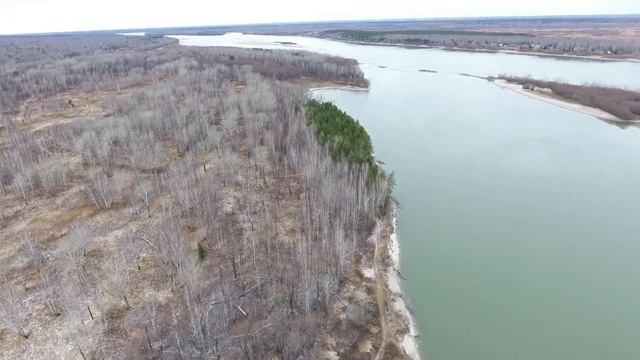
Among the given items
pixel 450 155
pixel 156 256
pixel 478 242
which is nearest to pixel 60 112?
pixel 156 256

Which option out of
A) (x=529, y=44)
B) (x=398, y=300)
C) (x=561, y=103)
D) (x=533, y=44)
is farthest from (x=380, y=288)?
(x=533, y=44)

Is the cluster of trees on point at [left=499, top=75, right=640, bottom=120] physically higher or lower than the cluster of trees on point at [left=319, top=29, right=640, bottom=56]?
lower

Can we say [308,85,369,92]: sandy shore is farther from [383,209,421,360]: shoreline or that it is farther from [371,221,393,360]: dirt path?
[371,221,393,360]: dirt path

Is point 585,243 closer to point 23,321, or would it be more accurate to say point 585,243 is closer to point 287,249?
point 287,249

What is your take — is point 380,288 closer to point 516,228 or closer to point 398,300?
point 398,300

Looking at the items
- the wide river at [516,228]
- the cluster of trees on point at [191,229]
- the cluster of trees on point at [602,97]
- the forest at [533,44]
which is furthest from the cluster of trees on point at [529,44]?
the cluster of trees on point at [191,229]

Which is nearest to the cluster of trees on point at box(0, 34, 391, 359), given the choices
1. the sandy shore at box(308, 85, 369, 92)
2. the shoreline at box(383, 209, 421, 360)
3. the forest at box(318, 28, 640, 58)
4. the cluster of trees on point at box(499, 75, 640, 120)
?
the shoreline at box(383, 209, 421, 360)
